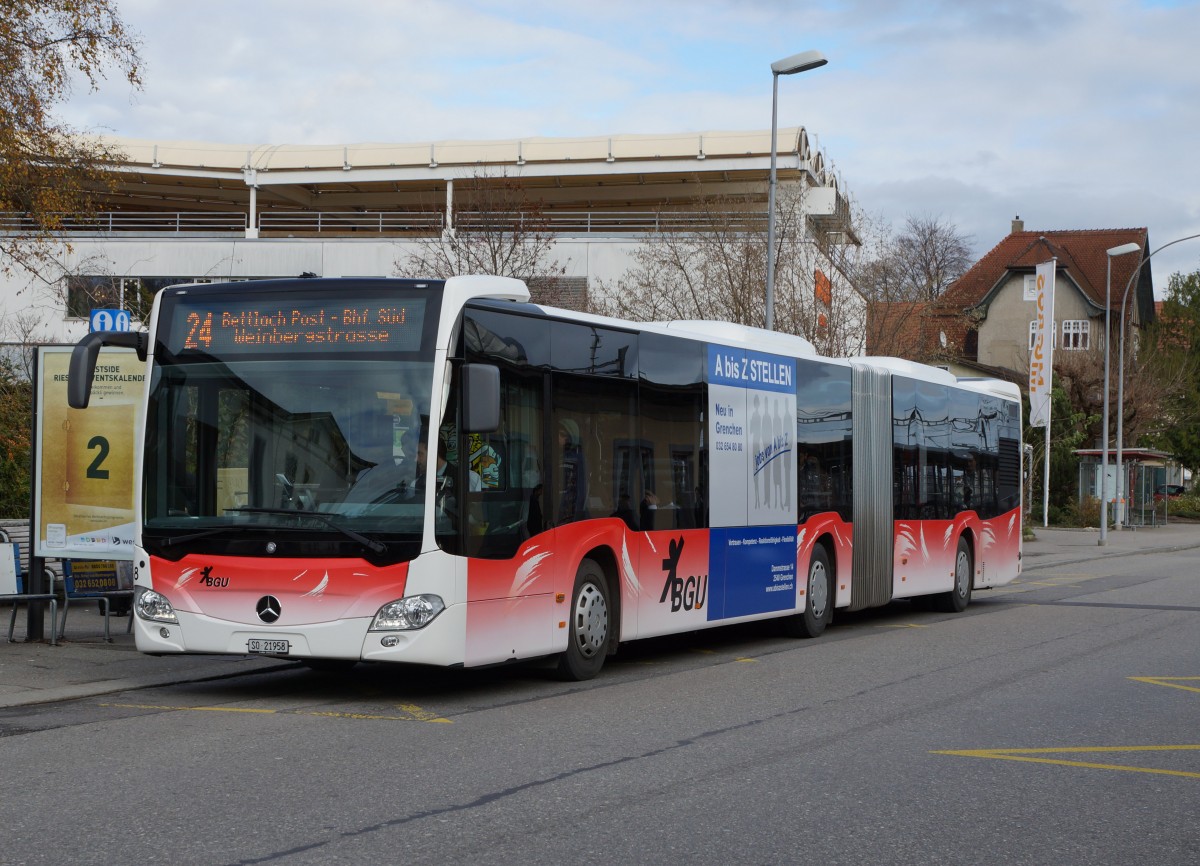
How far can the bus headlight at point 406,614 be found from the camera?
977cm

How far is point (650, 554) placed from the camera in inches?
489

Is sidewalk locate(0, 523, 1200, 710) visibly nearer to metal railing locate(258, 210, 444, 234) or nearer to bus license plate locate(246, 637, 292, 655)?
bus license plate locate(246, 637, 292, 655)

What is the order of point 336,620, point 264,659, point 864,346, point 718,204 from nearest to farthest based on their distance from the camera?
point 336,620 → point 264,659 → point 864,346 → point 718,204

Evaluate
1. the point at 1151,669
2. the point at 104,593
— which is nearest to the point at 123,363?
the point at 104,593

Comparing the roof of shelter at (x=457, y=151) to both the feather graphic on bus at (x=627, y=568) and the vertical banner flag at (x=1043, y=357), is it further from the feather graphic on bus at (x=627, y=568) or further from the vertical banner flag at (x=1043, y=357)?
the feather graphic on bus at (x=627, y=568)

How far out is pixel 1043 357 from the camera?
148ft

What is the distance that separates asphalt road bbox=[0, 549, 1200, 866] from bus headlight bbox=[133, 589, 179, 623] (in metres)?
0.60

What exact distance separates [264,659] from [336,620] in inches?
124

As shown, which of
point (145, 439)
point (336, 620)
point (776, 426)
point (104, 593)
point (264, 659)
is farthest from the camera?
point (776, 426)

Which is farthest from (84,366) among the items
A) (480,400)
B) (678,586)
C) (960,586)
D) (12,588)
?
(960,586)

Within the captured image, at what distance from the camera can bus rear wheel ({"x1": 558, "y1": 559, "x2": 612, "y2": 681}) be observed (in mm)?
11359

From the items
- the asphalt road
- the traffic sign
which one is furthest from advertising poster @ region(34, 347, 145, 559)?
the asphalt road

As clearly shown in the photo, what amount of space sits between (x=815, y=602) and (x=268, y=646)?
7591 mm

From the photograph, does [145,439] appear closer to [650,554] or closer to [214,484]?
[214,484]
